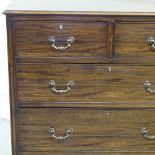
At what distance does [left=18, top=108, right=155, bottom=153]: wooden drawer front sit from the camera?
1.52 metres

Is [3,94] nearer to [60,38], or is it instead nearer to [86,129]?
[86,129]

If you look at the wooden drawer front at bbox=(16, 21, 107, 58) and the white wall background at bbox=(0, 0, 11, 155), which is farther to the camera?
the white wall background at bbox=(0, 0, 11, 155)

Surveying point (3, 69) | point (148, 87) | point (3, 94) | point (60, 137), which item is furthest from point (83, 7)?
point (3, 94)

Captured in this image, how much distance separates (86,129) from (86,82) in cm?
21

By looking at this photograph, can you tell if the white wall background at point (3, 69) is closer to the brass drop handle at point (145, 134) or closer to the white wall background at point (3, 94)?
the white wall background at point (3, 94)

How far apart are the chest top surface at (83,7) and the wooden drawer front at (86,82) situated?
212mm

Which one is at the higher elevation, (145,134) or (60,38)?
(60,38)

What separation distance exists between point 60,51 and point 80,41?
0.28 feet

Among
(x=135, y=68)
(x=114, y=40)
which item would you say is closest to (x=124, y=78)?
(x=135, y=68)

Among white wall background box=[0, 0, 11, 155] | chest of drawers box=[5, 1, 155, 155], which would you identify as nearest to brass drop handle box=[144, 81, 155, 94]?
chest of drawers box=[5, 1, 155, 155]

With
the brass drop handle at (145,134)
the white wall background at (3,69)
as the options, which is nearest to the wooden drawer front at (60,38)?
the brass drop handle at (145,134)

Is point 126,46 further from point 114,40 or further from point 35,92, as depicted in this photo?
point 35,92

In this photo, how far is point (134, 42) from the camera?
4.64 feet

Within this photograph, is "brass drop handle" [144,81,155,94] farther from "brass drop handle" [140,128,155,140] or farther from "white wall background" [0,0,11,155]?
"white wall background" [0,0,11,155]
